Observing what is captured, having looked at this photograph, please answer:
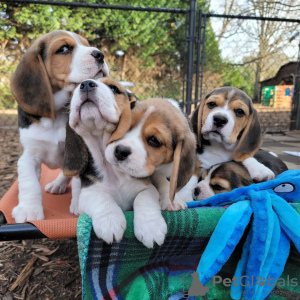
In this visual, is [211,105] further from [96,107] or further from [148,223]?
[148,223]

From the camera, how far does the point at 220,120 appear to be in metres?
2.27

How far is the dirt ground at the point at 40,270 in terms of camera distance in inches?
83.2

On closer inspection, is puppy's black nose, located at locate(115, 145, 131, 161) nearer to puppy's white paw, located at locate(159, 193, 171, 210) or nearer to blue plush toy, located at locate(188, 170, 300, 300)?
puppy's white paw, located at locate(159, 193, 171, 210)

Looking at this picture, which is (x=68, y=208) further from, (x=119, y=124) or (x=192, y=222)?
(x=192, y=222)

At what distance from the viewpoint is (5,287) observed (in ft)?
7.13

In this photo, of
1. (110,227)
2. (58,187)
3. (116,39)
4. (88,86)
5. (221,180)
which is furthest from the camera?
(116,39)

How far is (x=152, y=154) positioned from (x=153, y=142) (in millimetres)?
59

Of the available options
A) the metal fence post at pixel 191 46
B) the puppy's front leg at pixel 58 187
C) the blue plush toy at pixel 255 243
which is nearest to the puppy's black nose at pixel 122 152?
the blue plush toy at pixel 255 243

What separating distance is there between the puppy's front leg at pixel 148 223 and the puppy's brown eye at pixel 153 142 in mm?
267

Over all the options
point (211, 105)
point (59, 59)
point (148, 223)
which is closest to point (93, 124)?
point (148, 223)

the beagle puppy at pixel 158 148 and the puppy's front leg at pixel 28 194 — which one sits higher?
the beagle puppy at pixel 158 148

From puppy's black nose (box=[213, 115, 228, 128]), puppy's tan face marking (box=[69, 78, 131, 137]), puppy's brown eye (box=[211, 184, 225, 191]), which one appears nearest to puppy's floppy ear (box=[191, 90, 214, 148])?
puppy's black nose (box=[213, 115, 228, 128])

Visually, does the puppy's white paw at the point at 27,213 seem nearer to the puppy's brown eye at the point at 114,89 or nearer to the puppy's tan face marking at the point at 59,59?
the puppy's tan face marking at the point at 59,59

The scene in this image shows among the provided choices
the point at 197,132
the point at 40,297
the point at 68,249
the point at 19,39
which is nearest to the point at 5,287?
the point at 40,297
